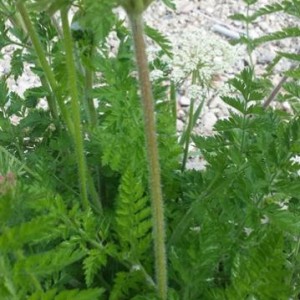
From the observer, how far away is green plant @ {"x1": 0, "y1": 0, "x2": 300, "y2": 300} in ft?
4.57

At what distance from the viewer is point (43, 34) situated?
186 cm

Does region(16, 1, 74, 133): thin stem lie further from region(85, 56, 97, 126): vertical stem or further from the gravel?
the gravel

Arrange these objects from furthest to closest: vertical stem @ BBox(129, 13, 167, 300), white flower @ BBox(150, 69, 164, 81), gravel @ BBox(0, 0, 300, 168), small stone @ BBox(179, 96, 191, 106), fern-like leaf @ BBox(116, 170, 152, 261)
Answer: gravel @ BBox(0, 0, 300, 168) < small stone @ BBox(179, 96, 191, 106) < white flower @ BBox(150, 69, 164, 81) < fern-like leaf @ BBox(116, 170, 152, 261) < vertical stem @ BBox(129, 13, 167, 300)

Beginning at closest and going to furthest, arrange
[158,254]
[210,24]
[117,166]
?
[158,254] < [117,166] < [210,24]

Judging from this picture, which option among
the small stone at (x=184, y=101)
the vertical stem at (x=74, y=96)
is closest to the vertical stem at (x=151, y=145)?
the vertical stem at (x=74, y=96)

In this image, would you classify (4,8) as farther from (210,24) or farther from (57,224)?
(210,24)

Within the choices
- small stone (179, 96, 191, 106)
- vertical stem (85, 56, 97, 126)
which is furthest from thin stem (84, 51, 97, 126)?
small stone (179, 96, 191, 106)

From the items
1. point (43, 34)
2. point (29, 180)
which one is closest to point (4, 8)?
point (43, 34)

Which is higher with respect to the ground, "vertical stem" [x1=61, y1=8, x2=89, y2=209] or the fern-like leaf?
"vertical stem" [x1=61, y1=8, x2=89, y2=209]

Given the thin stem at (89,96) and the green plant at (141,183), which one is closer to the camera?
the green plant at (141,183)

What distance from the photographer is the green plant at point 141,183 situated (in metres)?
1.39

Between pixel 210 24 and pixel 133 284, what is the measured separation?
2.33 metres

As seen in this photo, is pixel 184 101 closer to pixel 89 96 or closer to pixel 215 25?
pixel 215 25

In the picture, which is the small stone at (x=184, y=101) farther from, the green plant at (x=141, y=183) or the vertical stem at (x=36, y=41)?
the vertical stem at (x=36, y=41)
